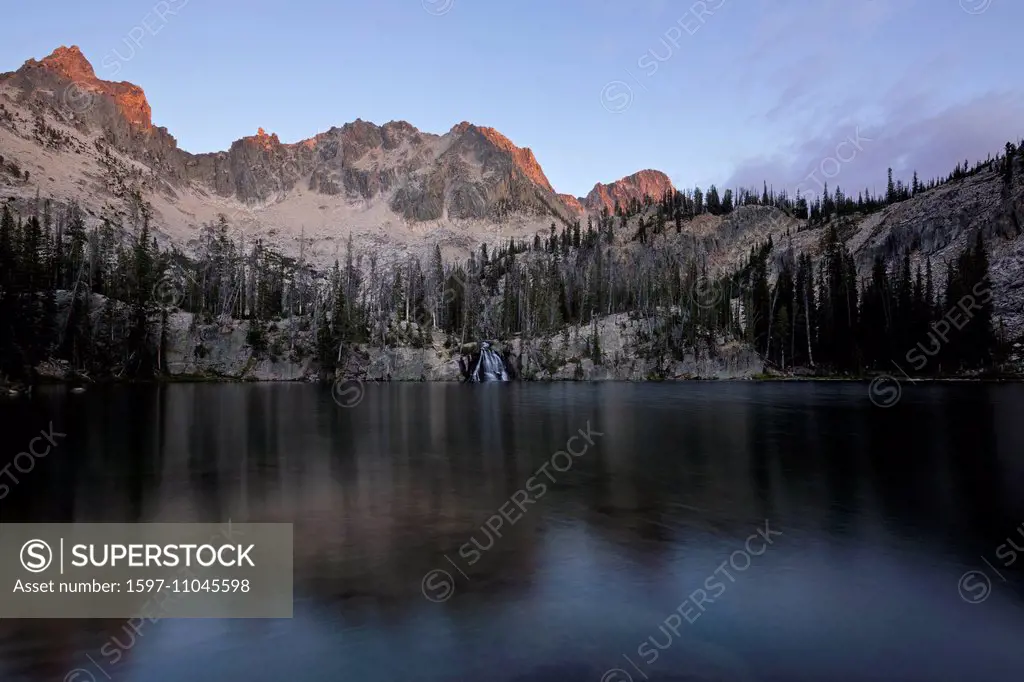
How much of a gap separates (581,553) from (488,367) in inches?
4764

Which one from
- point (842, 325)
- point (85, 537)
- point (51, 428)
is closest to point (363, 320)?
point (51, 428)

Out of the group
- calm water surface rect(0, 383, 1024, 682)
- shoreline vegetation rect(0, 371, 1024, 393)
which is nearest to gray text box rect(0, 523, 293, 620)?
calm water surface rect(0, 383, 1024, 682)

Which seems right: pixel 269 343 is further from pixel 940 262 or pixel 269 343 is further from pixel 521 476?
pixel 940 262

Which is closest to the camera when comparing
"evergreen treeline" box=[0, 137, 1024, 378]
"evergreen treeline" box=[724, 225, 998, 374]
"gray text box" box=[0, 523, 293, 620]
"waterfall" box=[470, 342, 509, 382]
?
"gray text box" box=[0, 523, 293, 620]

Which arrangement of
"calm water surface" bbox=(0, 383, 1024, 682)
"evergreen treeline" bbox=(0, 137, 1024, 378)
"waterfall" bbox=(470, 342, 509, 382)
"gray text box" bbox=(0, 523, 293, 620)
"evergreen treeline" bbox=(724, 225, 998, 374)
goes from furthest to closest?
"waterfall" bbox=(470, 342, 509, 382) → "evergreen treeline" bbox=(724, 225, 998, 374) → "evergreen treeline" bbox=(0, 137, 1024, 378) → "gray text box" bbox=(0, 523, 293, 620) → "calm water surface" bbox=(0, 383, 1024, 682)

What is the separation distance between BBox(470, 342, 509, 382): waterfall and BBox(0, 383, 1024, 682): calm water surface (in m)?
95.9

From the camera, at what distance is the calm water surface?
33.3ft

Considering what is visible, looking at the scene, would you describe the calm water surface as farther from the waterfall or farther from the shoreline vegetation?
the waterfall

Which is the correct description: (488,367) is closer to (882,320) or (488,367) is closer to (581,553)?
(882,320)

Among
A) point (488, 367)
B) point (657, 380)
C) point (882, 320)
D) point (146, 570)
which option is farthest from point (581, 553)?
point (882, 320)

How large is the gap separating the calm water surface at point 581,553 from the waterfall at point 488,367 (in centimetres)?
9592

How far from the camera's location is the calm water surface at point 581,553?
33.3 ft

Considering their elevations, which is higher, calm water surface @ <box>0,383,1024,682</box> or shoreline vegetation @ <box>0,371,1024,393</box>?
shoreline vegetation @ <box>0,371,1024,393</box>

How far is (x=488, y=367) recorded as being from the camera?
136500 mm
